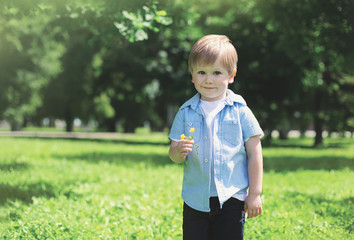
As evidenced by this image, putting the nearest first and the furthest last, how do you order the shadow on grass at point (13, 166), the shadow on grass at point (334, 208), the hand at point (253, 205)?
the hand at point (253, 205)
the shadow on grass at point (334, 208)
the shadow on grass at point (13, 166)

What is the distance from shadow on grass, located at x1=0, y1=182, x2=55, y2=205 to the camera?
19.2 ft

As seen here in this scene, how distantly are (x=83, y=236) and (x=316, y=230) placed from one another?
105 inches

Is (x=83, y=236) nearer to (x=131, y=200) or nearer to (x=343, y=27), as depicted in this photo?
(x=131, y=200)

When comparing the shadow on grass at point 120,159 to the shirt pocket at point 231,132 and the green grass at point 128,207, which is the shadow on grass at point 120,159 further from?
the shirt pocket at point 231,132

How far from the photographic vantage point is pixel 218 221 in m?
2.64

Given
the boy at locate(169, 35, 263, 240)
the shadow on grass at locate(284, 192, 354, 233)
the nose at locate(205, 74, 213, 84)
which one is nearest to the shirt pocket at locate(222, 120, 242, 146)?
the boy at locate(169, 35, 263, 240)

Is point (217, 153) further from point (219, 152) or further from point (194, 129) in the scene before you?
point (194, 129)

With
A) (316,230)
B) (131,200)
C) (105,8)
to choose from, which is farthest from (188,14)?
(316,230)

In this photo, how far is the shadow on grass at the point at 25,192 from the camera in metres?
5.85

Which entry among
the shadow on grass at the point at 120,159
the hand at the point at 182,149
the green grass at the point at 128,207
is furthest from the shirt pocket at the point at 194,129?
the shadow on grass at the point at 120,159

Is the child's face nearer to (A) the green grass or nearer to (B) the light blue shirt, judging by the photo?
(B) the light blue shirt

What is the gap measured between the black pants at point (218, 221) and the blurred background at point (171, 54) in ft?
11.6

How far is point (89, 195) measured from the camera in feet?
20.0

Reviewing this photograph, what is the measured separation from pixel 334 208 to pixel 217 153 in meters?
3.66
